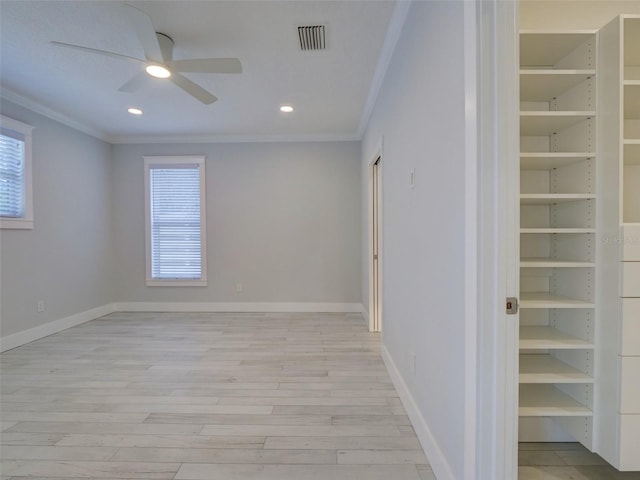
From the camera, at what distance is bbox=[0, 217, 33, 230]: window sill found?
3.30 metres

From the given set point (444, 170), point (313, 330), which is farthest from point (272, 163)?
point (444, 170)

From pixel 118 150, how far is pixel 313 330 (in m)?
4.13

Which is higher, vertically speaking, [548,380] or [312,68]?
[312,68]

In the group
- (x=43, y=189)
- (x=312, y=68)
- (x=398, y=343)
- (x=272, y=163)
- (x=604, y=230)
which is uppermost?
(x=312, y=68)

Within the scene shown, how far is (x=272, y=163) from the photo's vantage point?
491cm

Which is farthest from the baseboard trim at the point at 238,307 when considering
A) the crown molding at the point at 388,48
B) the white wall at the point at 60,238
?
the crown molding at the point at 388,48

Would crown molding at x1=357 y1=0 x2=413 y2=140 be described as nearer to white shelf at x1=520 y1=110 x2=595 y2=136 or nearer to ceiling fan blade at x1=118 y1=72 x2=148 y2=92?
white shelf at x1=520 y1=110 x2=595 y2=136

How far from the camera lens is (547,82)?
1.57m

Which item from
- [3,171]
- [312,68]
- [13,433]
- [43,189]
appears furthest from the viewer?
[43,189]

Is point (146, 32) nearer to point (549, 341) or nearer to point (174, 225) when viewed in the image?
point (549, 341)

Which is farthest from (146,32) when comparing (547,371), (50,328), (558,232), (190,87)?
(50,328)

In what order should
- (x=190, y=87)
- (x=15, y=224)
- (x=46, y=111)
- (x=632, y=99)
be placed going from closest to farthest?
(x=632, y=99)
(x=190, y=87)
(x=15, y=224)
(x=46, y=111)

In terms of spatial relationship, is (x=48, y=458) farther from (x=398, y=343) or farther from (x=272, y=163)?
(x=272, y=163)

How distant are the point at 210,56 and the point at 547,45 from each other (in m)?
2.42
